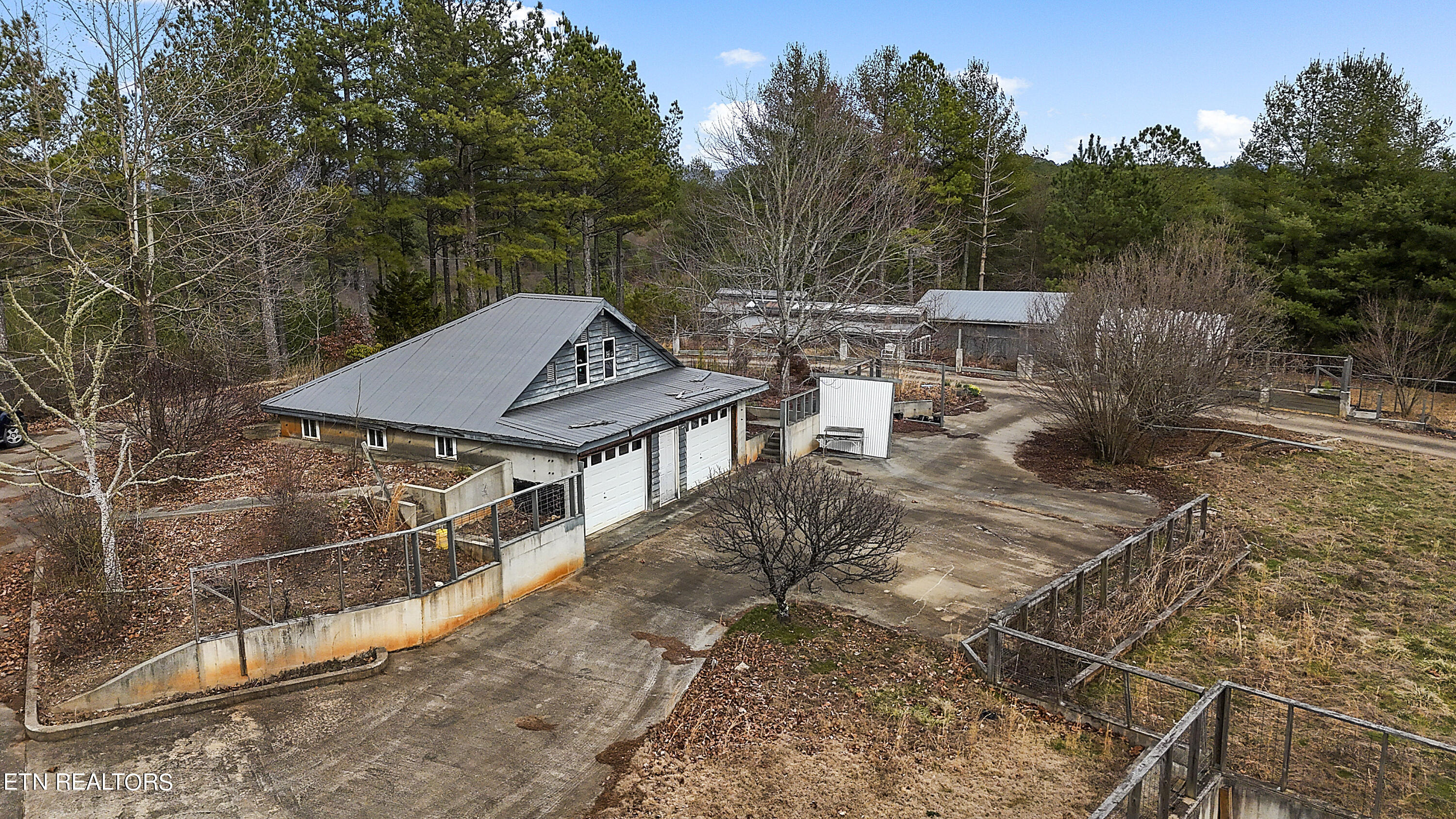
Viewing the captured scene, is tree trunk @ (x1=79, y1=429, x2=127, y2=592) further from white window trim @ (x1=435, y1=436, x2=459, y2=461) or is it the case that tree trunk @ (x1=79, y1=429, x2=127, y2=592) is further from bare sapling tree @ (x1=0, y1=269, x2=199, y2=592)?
white window trim @ (x1=435, y1=436, x2=459, y2=461)

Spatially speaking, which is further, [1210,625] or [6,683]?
[1210,625]

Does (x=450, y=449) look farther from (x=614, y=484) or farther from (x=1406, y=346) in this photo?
(x=1406, y=346)

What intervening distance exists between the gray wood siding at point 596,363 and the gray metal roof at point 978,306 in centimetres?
1883

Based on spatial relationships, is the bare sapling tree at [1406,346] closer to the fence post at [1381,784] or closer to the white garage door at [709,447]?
the white garage door at [709,447]

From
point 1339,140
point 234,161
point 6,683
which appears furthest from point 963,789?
point 1339,140

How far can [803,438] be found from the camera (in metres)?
22.5

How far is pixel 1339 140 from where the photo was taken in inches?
1358

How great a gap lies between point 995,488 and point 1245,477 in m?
6.18

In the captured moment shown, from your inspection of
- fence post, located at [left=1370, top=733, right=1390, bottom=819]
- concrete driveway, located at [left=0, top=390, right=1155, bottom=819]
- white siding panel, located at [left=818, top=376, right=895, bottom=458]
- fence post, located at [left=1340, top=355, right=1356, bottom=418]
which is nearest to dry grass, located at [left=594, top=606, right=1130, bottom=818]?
concrete driveway, located at [left=0, top=390, right=1155, bottom=819]

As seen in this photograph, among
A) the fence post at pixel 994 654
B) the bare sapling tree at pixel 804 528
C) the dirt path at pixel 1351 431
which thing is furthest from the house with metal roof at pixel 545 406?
the dirt path at pixel 1351 431

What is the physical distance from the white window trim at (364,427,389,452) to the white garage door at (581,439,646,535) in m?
4.55

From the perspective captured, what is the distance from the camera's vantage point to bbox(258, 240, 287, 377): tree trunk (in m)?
25.0

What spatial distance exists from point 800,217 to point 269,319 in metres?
17.5

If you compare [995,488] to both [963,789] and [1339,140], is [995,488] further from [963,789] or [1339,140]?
[1339,140]
